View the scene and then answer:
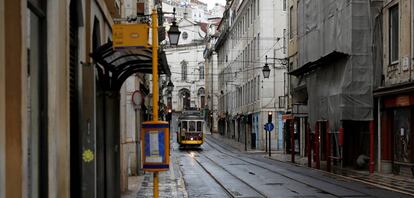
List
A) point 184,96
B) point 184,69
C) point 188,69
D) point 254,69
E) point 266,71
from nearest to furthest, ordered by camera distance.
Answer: point 266,71 → point 254,69 → point 184,69 → point 188,69 → point 184,96

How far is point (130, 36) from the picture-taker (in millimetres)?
10125

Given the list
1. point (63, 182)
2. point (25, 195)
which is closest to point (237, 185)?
point (63, 182)

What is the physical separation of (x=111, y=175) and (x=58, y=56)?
4729 mm

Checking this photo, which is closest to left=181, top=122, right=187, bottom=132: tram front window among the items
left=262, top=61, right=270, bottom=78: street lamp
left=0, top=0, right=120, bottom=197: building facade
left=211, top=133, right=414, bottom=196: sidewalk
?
left=262, top=61, right=270, bottom=78: street lamp

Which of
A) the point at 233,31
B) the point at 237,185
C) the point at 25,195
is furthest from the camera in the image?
the point at 233,31

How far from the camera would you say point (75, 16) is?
33.7ft

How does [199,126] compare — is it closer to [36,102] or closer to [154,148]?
[154,148]

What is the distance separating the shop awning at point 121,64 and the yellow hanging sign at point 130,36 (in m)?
0.42

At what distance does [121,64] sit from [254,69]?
169ft

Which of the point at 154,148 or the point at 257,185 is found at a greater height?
the point at 154,148

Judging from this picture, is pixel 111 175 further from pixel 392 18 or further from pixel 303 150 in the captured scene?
pixel 303 150

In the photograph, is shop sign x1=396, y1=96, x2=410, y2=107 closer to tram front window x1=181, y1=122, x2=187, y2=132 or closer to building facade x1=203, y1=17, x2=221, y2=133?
tram front window x1=181, y1=122, x2=187, y2=132

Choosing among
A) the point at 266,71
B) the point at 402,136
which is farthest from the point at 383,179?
the point at 266,71

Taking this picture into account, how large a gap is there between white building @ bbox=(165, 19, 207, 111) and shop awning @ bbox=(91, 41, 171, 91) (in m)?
116
